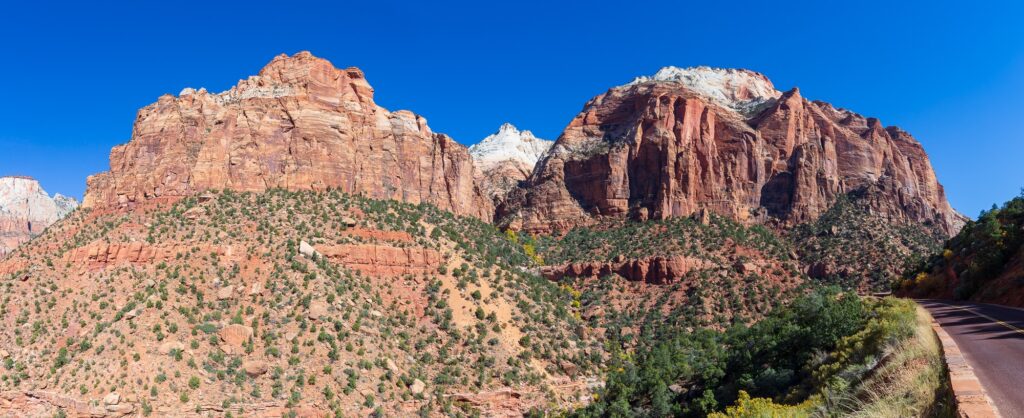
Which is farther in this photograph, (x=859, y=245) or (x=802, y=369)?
(x=859, y=245)

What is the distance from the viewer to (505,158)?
14888 cm

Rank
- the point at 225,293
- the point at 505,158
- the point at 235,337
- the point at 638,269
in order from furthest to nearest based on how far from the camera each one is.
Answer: the point at 505,158 < the point at 638,269 < the point at 225,293 < the point at 235,337

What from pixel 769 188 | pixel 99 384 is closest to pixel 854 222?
pixel 769 188

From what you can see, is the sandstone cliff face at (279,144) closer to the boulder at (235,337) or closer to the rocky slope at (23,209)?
the boulder at (235,337)

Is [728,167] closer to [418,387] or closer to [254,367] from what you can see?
[418,387]

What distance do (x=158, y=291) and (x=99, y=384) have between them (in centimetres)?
1033

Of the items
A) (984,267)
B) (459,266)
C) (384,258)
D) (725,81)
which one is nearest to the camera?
(984,267)

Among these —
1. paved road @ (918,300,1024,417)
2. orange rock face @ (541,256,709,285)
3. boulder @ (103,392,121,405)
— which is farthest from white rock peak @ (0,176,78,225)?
paved road @ (918,300,1024,417)

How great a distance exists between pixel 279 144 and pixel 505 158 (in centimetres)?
8020

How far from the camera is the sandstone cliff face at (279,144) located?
6712 centimetres

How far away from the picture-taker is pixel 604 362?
60.5m

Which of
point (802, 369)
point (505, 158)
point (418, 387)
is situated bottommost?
point (418, 387)

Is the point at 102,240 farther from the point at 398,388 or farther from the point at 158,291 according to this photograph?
the point at 398,388

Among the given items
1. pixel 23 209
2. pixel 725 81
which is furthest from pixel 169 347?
pixel 23 209
